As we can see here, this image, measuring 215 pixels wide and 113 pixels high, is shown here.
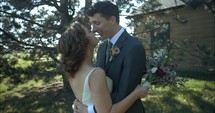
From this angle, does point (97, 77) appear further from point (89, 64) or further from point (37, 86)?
point (37, 86)

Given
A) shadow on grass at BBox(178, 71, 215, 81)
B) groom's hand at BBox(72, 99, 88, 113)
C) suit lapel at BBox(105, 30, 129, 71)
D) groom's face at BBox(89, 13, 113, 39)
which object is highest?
groom's face at BBox(89, 13, 113, 39)

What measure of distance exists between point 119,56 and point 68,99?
7018 mm

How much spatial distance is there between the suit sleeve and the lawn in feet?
17.9

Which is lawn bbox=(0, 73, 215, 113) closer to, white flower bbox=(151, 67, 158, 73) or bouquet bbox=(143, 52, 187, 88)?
bouquet bbox=(143, 52, 187, 88)

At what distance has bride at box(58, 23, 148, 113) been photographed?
7.69 ft

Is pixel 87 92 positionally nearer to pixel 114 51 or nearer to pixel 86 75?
pixel 86 75

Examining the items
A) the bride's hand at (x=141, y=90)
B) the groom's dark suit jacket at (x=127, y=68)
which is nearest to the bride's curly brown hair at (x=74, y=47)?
the groom's dark suit jacket at (x=127, y=68)

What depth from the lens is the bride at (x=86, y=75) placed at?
234cm

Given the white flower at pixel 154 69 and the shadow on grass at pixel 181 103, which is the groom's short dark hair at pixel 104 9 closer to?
the white flower at pixel 154 69

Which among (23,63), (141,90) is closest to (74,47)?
(141,90)

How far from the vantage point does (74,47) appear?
7.84 feet

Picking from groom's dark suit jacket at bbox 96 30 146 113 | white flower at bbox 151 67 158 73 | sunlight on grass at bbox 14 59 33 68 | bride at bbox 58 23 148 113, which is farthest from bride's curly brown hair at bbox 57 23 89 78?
sunlight on grass at bbox 14 59 33 68

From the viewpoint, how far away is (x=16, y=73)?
930 centimetres

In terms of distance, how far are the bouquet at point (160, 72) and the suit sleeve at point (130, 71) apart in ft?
0.57
